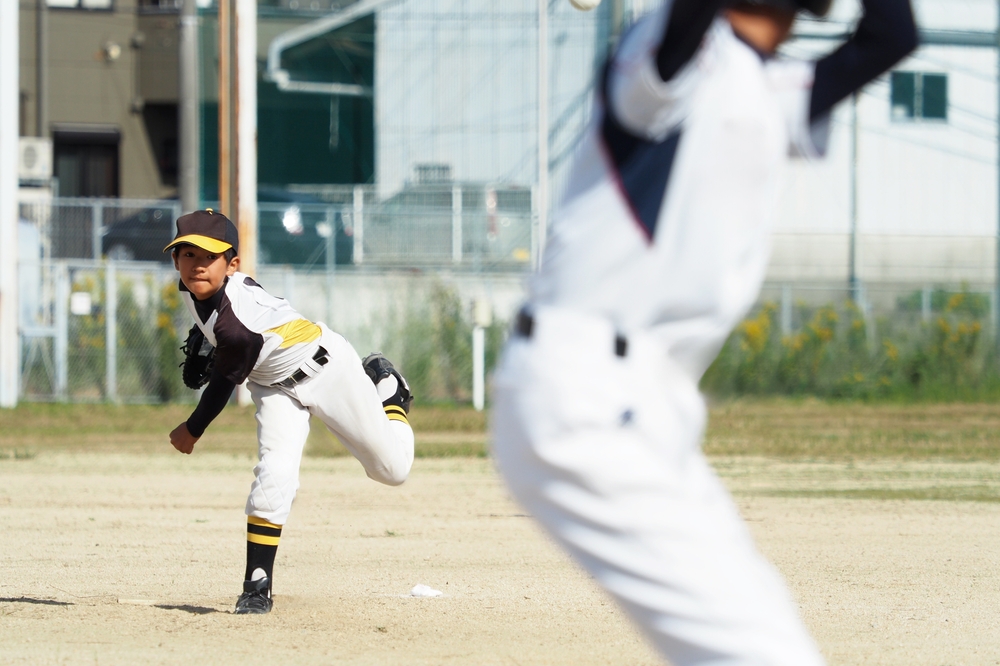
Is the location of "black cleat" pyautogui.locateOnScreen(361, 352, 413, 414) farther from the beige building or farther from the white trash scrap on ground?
the beige building

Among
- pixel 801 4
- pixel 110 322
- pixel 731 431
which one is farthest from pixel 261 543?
pixel 110 322

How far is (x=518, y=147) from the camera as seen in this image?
28.1 meters

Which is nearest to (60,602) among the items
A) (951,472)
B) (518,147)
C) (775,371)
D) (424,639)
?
(424,639)

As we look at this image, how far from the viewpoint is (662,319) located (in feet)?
8.73

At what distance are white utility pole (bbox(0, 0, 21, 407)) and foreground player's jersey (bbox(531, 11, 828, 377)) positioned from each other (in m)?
16.7

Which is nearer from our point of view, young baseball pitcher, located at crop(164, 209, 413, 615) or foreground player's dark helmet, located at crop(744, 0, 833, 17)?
foreground player's dark helmet, located at crop(744, 0, 833, 17)

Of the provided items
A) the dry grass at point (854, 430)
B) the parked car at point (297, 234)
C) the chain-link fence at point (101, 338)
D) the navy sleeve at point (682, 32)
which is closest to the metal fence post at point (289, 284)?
the chain-link fence at point (101, 338)

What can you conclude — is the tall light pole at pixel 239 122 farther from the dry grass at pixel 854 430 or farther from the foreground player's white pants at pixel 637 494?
the foreground player's white pants at pixel 637 494

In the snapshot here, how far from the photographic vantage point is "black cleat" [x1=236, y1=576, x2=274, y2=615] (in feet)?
19.3

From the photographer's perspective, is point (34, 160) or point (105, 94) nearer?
point (34, 160)

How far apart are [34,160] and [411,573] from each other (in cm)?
2055

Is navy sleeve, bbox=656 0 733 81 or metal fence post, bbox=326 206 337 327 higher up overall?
navy sleeve, bbox=656 0 733 81

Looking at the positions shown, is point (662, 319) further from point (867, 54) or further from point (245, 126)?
point (245, 126)

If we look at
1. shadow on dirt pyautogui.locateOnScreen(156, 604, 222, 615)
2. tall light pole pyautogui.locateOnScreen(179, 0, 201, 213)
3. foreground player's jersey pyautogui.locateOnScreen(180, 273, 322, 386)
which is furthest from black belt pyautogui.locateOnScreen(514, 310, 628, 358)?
tall light pole pyautogui.locateOnScreen(179, 0, 201, 213)
